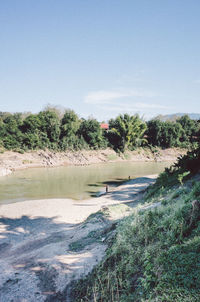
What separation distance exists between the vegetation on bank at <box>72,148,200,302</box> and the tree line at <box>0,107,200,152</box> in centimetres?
2941

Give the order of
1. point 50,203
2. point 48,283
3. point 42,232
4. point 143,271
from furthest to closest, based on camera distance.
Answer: point 50,203
point 42,232
point 48,283
point 143,271

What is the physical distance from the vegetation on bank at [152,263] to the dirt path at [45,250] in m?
0.63

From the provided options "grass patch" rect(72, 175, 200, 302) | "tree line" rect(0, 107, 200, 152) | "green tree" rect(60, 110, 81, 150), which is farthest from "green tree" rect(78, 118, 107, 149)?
"grass patch" rect(72, 175, 200, 302)

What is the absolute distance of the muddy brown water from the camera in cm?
1952

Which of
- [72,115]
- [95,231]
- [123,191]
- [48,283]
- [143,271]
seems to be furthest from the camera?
[72,115]

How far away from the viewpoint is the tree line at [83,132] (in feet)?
115

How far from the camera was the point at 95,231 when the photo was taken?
854 cm

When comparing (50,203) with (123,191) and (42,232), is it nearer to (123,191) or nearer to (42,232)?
(42,232)

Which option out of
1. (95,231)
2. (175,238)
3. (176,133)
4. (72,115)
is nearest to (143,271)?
(175,238)

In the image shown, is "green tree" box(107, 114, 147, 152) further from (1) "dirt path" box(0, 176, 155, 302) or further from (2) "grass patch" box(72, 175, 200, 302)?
(2) "grass patch" box(72, 175, 200, 302)

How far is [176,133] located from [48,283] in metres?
43.7

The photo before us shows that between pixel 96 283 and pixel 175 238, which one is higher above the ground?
pixel 175 238

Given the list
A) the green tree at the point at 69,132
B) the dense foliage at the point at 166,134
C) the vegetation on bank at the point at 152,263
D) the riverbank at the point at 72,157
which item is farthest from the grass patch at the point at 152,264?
the dense foliage at the point at 166,134

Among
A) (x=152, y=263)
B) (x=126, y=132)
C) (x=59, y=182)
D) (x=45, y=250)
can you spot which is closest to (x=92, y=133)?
(x=126, y=132)
